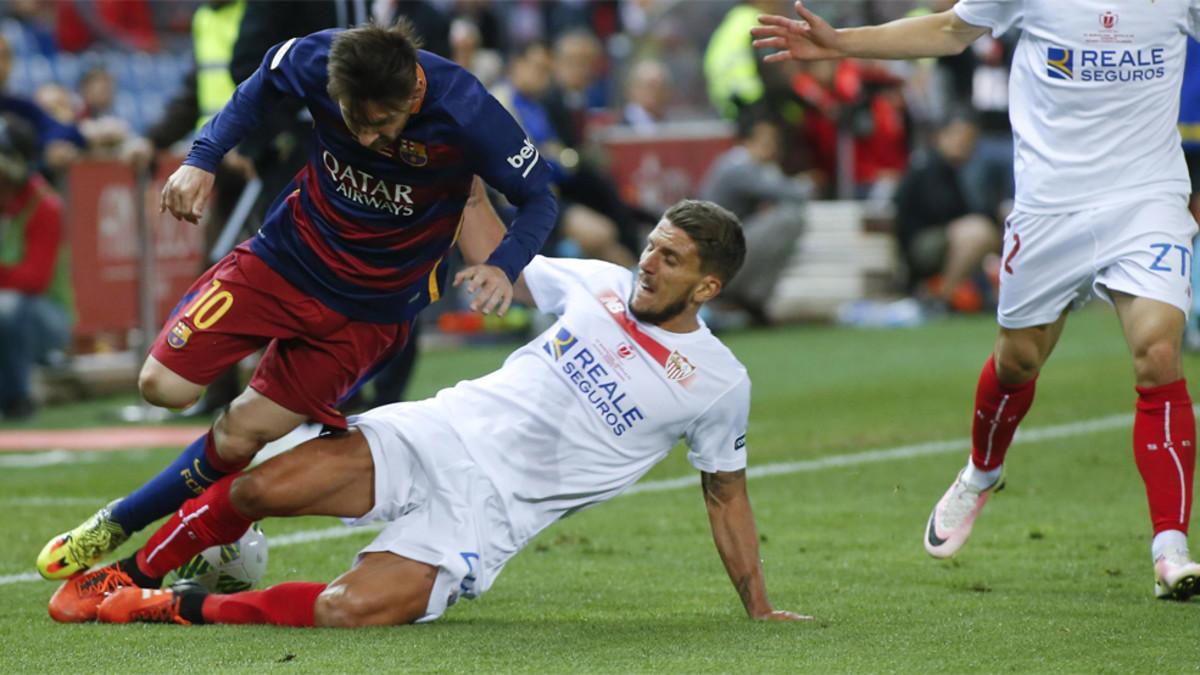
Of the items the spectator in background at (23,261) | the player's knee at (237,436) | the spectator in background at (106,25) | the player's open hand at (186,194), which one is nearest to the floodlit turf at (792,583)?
the player's knee at (237,436)

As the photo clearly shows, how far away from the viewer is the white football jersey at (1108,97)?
5980 mm

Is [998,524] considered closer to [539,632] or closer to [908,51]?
[908,51]

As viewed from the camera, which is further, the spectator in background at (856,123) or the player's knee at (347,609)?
the spectator in background at (856,123)

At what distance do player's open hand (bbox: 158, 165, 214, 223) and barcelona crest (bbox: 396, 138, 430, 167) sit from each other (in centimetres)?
54

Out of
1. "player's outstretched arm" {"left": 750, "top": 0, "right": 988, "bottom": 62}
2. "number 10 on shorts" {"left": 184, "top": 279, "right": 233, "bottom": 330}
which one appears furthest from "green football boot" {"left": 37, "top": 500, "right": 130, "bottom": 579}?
"player's outstretched arm" {"left": 750, "top": 0, "right": 988, "bottom": 62}

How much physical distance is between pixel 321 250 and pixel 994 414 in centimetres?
236

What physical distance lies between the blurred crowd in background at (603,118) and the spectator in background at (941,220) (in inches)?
0.7

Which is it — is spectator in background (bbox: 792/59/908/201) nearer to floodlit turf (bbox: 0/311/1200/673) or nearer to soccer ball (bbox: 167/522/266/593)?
floodlit turf (bbox: 0/311/1200/673)

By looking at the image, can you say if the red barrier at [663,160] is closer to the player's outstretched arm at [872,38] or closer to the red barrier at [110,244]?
the red barrier at [110,244]

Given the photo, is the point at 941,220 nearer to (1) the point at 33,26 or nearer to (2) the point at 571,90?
(2) the point at 571,90

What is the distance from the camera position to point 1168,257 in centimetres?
586

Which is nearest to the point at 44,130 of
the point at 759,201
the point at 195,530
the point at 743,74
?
the point at 759,201

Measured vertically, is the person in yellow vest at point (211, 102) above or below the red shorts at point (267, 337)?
below

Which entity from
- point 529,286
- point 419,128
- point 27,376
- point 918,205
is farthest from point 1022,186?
point 918,205
